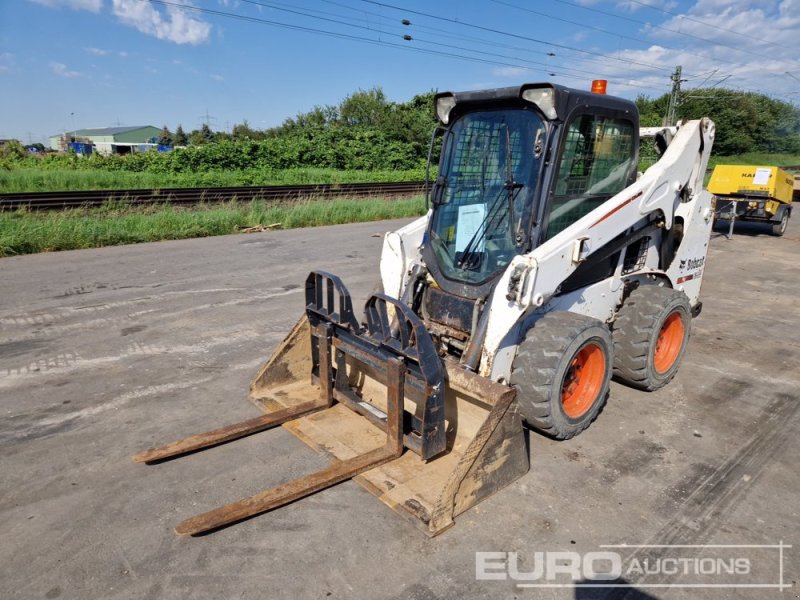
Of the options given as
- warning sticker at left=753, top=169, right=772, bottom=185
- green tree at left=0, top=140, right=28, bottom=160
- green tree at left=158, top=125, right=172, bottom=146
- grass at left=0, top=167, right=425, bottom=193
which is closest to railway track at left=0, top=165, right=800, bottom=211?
grass at left=0, top=167, right=425, bottom=193

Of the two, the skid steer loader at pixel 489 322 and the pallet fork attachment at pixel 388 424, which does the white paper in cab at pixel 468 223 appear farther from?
the pallet fork attachment at pixel 388 424

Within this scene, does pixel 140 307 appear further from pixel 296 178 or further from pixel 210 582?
pixel 296 178

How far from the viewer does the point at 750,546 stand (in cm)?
304

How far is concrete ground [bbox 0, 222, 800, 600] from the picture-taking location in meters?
2.79

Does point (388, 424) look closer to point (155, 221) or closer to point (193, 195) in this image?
point (155, 221)

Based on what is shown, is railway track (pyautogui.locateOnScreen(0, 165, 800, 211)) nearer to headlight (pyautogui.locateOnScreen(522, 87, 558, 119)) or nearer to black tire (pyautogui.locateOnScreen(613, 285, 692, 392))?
headlight (pyautogui.locateOnScreen(522, 87, 558, 119))

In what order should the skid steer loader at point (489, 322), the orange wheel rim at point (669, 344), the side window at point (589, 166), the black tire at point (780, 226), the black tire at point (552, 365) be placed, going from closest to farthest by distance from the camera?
1. the skid steer loader at point (489, 322)
2. the black tire at point (552, 365)
3. the side window at point (589, 166)
4. the orange wheel rim at point (669, 344)
5. the black tire at point (780, 226)

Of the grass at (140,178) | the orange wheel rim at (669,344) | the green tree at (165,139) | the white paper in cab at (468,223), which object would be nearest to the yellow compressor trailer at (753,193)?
the orange wheel rim at (669,344)

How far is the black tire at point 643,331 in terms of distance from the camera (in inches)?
181

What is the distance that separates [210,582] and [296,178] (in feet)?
76.5

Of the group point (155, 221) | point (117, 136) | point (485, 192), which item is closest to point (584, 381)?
point (485, 192)

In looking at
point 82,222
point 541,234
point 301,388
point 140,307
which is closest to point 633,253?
point 541,234

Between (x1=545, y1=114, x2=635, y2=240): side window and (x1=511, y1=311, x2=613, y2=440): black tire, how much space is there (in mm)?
703

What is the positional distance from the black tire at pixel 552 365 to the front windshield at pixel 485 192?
2.02 feet
